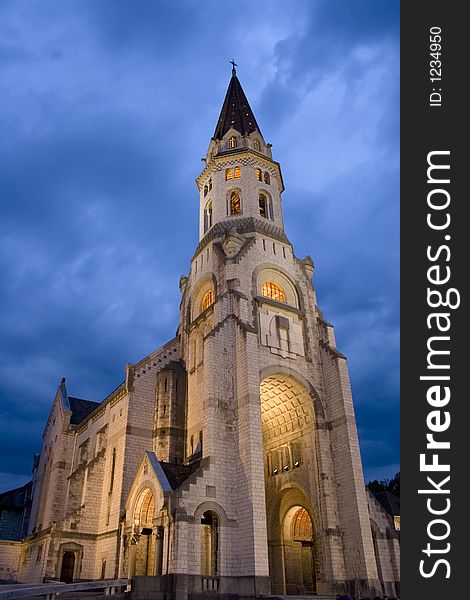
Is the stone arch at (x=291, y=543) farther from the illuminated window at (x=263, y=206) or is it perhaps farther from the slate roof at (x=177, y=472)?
the illuminated window at (x=263, y=206)

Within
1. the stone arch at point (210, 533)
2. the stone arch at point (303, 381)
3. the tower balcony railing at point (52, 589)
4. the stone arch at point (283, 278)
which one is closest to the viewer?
the tower balcony railing at point (52, 589)

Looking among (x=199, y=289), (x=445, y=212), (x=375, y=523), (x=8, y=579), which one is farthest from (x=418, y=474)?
(x=8, y=579)

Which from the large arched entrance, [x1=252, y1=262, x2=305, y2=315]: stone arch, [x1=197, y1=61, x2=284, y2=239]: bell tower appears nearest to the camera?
the large arched entrance

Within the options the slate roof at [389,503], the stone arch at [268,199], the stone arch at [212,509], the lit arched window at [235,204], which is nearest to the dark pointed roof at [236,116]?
the stone arch at [268,199]

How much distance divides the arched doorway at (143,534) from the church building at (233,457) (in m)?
0.08

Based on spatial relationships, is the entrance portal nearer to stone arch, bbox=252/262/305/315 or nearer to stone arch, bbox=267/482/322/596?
stone arch, bbox=267/482/322/596

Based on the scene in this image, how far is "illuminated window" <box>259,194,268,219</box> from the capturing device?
39.1 m

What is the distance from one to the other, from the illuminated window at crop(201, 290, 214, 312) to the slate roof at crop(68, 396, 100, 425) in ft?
60.6

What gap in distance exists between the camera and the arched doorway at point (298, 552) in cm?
3027

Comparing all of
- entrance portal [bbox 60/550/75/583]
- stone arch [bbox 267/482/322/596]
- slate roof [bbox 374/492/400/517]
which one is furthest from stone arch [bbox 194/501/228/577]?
slate roof [bbox 374/492/400/517]

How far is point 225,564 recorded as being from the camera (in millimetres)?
22859

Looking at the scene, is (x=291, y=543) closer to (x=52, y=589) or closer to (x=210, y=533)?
(x=210, y=533)

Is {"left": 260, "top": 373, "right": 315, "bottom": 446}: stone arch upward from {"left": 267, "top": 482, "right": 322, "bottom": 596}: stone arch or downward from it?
upward

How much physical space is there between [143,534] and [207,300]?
15.8 meters
